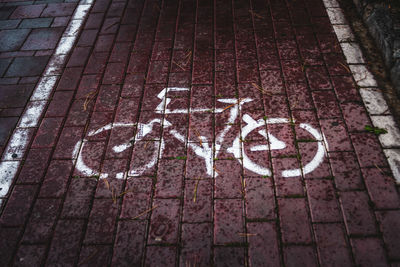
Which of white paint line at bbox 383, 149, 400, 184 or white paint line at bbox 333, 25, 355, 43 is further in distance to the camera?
white paint line at bbox 333, 25, 355, 43

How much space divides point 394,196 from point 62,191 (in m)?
2.75

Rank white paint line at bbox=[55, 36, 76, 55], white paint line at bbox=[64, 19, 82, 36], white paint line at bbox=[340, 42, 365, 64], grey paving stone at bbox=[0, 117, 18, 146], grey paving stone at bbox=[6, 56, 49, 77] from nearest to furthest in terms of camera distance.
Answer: grey paving stone at bbox=[0, 117, 18, 146], white paint line at bbox=[340, 42, 365, 64], grey paving stone at bbox=[6, 56, 49, 77], white paint line at bbox=[55, 36, 76, 55], white paint line at bbox=[64, 19, 82, 36]

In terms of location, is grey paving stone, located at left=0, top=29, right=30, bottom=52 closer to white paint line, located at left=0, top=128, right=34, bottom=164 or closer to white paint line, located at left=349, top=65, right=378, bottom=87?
white paint line, located at left=0, top=128, right=34, bottom=164

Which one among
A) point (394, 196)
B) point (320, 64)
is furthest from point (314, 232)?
point (320, 64)

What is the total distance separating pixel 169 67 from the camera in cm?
319

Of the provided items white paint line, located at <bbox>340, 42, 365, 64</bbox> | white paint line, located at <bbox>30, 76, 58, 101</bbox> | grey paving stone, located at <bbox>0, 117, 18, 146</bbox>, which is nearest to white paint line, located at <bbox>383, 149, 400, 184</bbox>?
white paint line, located at <bbox>340, 42, 365, 64</bbox>

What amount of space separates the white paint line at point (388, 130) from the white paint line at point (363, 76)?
45cm

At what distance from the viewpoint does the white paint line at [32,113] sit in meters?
2.53

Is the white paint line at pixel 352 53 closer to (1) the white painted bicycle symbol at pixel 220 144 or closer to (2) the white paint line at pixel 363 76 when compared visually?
(2) the white paint line at pixel 363 76

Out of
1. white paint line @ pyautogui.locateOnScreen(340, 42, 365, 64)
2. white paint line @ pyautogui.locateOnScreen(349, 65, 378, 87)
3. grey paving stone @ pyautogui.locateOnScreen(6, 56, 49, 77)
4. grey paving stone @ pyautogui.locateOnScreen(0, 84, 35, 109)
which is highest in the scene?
white paint line @ pyautogui.locateOnScreen(340, 42, 365, 64)

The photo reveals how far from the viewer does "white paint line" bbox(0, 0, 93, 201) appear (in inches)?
99.7

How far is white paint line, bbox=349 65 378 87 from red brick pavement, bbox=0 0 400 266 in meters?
0.10

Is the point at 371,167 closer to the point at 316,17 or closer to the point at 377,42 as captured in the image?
the point at 377,42

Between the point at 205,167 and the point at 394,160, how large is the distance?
1609 millimetres
